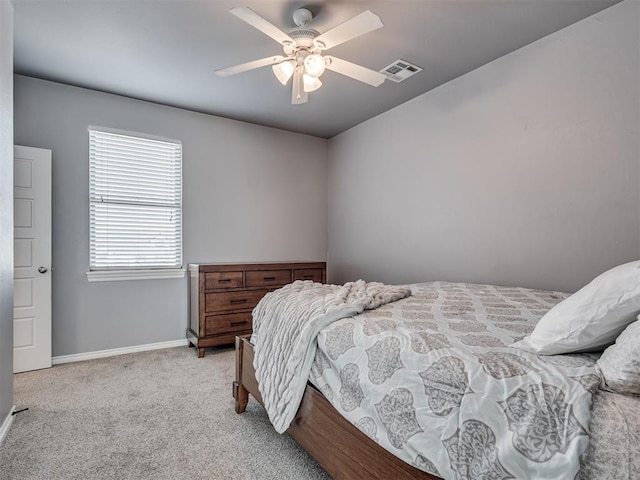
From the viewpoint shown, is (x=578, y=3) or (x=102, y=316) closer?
(x=578, y=3)

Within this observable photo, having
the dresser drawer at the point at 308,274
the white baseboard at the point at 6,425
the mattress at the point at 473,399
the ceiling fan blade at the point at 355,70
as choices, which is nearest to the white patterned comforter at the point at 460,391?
the mattress at the point at 473,399

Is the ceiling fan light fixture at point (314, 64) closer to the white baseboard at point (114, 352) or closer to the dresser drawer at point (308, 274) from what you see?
the dresser drawer at point (308, 274)

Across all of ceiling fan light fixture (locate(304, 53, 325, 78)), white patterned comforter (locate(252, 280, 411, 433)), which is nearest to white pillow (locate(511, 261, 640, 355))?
white patterned comforter (locate(252, 280, 411, 433))

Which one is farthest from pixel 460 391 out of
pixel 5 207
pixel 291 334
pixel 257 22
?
pixel 5 207

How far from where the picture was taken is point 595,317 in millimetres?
1034

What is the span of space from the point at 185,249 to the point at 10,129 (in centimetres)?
192

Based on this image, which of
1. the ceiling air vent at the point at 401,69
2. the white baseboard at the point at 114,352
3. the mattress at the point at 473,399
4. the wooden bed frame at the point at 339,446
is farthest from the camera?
the white baseboard at the point at 114,352

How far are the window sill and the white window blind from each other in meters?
0.05

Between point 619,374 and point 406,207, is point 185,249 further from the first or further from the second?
point 619,374

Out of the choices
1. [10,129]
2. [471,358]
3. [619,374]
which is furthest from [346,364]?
[10,129]

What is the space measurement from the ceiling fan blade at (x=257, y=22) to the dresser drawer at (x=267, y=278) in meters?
2.33

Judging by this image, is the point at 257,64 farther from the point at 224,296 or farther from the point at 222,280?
the point at 224,296

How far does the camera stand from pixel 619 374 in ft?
2.88

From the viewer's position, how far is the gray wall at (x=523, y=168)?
85.8 inches
